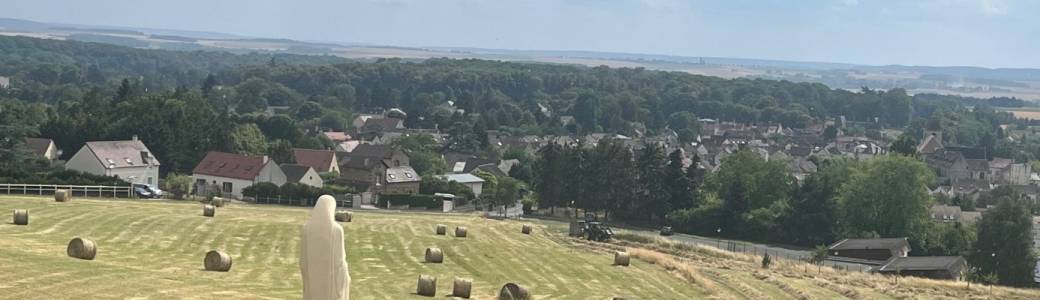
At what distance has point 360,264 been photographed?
1558 inches

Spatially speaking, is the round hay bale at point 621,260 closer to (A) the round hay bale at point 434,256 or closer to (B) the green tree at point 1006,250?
(A) the round hay bale at point 434,256

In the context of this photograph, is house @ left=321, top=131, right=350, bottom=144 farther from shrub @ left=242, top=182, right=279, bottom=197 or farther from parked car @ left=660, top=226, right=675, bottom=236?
parked car @ left=660, top=226, right=675, bottom=236

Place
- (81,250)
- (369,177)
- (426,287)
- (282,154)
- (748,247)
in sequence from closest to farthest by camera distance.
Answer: (426,287) < (81,250) < (748,247) < (369,177) < (282,154)

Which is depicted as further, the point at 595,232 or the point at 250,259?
the point at 595,232

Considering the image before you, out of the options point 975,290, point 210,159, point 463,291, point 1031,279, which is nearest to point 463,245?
point 463,291

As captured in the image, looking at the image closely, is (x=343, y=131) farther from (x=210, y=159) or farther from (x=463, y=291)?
(x=463, y=291)

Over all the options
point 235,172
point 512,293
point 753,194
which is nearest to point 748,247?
point 753,194

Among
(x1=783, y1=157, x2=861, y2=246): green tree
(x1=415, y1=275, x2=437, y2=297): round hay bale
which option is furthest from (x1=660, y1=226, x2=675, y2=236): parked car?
(x1=415, y1=275, x2=437, y2=297): round hay bale

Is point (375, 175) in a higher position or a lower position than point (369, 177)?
higher

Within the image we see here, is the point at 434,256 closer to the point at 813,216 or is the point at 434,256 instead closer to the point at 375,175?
the point at 813,216

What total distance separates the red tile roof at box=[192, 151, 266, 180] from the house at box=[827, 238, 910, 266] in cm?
3769

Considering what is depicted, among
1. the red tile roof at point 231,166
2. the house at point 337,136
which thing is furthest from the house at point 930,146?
the red tile roof at point 231,166

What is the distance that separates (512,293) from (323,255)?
15.7 meters

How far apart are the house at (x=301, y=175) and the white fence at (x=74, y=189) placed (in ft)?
60.4
